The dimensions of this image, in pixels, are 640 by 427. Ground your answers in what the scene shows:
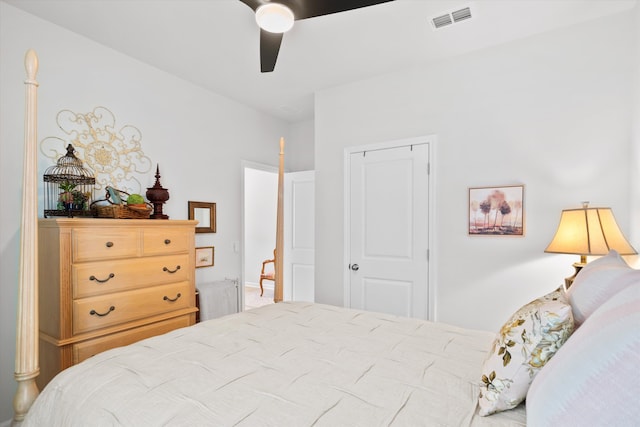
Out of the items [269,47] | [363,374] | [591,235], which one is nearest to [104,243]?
[269,47]

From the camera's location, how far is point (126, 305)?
2312 mm

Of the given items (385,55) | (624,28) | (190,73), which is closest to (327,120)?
(385,55)

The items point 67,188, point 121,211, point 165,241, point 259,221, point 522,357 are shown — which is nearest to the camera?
point 522,357

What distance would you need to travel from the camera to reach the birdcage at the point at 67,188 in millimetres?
2277

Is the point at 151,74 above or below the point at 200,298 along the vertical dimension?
above

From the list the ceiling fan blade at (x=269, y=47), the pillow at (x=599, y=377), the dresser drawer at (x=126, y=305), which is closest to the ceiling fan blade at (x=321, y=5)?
the ceiling fan blade at (x=269, y=47)

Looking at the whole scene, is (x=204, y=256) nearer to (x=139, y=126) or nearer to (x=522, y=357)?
(x=139, y=126)

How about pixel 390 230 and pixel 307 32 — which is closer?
pixel 307 32

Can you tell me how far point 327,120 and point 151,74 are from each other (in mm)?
1758

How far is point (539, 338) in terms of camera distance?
965 millimetres

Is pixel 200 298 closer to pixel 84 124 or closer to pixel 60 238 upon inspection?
pixel 60 238

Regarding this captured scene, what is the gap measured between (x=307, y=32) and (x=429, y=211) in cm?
181

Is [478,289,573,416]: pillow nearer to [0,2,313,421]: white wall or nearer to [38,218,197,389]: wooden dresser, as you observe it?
[38,218,197,389]: wooden dresser

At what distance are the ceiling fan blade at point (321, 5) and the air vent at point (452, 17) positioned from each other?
3.02ft
